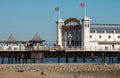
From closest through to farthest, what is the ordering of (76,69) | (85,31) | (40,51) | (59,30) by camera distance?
(76,69), (40,51), (85,31), (59,30)

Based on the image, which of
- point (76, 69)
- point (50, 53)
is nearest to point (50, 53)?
point (50, 53)

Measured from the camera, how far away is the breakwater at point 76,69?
73438mm

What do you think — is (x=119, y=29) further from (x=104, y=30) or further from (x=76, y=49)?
(x=76, y=49)

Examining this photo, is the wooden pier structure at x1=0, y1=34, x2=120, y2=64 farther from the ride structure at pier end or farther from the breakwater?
the breakwater

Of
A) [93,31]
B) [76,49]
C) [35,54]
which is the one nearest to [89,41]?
[93,31]

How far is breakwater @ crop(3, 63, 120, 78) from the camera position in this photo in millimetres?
73438

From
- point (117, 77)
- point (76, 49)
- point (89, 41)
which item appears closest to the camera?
point (117, 77)

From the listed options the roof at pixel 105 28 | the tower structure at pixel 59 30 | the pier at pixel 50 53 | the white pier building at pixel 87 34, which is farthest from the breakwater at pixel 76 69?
the tower structure at pixel 59 30

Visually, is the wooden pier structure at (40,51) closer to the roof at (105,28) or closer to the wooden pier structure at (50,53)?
the wooden pier structure at (50,53)

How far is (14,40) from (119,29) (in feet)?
78.8

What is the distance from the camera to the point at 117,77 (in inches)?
3059

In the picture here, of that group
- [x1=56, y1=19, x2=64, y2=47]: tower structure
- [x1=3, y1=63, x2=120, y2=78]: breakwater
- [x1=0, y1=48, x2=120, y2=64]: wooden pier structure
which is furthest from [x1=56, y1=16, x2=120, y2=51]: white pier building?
[x1=3, y1=63, x2=120, y2=78]: breakwater

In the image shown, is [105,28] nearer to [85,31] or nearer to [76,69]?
[85,31]

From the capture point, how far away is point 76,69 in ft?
252
